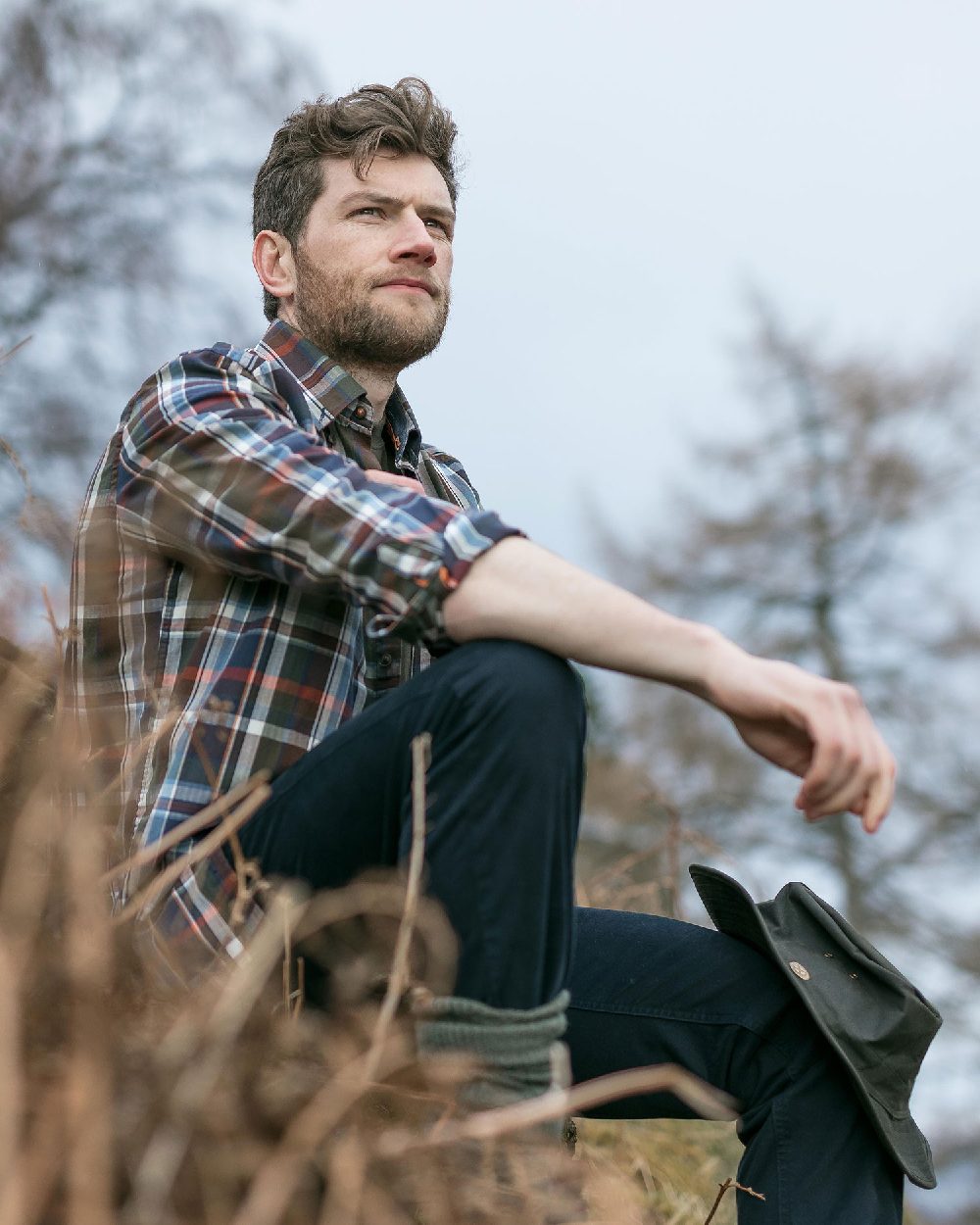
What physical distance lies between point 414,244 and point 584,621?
1.15 metres

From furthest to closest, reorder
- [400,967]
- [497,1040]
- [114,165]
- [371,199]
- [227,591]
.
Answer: [114,165] < [371,199] < [227,591] < [497,1040] < [400,967]

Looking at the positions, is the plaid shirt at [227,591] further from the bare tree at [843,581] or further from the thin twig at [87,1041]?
the bare tree at [843,581]

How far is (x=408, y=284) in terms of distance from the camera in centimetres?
251

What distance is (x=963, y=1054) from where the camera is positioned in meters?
11.8

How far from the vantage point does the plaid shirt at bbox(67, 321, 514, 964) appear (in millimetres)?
1659

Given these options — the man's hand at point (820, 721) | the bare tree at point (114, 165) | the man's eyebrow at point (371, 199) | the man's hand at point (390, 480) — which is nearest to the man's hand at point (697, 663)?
the man's hand at point (820, 721)

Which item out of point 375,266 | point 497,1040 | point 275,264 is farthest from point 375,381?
point 497,1040

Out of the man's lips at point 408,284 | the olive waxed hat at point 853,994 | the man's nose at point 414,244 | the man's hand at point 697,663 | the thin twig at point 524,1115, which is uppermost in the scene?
the man's nose at point 414,244

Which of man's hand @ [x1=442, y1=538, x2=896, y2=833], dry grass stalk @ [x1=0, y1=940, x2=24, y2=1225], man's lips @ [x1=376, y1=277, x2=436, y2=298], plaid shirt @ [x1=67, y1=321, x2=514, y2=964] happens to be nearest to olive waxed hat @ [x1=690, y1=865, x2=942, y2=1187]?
man's hand @ [x1=442, y1=538, x2=896, y2=833]

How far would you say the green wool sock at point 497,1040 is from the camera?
1421 millimetres

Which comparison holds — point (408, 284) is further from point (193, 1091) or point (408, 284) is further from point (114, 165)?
point (114, 165)

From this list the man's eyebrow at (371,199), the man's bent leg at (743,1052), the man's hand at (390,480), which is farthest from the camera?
the man's eyebrow at (371,199)

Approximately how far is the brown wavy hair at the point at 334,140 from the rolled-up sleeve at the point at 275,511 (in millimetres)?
794

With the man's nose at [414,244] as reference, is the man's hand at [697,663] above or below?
below
